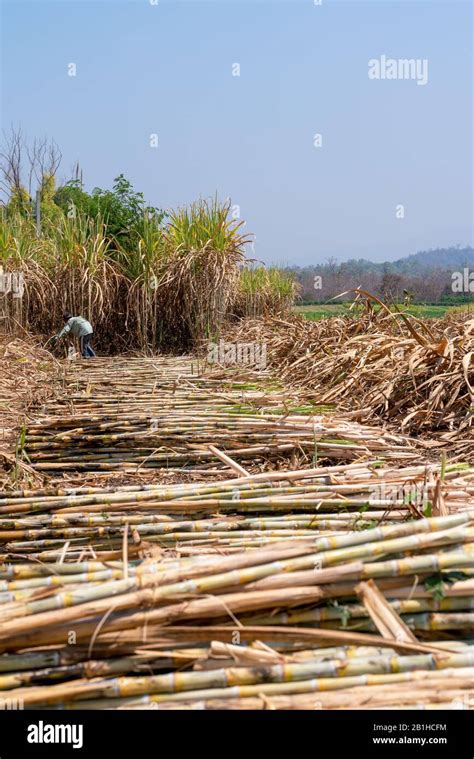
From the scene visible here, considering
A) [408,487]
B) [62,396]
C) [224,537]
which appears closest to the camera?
[224,537]

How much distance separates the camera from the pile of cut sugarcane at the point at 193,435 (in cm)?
345

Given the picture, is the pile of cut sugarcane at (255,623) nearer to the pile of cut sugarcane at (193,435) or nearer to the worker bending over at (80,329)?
the pile of cut sugarcane at (193,435)

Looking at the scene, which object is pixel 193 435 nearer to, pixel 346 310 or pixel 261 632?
pixel 261 632

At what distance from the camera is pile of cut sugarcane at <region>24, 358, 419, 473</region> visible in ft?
11.3

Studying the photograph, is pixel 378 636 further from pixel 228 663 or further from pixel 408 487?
pixel 408 487

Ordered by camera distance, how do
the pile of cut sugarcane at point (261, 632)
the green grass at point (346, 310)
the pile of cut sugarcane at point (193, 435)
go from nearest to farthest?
the pile of cut sugarcane at point (261, 632)
the pile of cut sugarcane at point (193, 435)
the green grass at point (346, 310)

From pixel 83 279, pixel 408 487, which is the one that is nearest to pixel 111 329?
pixel 83 279

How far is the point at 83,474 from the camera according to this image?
3385 millimetres

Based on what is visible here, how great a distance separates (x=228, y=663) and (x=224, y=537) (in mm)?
732

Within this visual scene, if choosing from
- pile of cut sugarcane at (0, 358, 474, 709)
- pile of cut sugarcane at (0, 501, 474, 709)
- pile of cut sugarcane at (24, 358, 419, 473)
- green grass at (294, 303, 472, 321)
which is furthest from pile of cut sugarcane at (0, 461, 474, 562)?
green grass at (294, 303, 472, 321)

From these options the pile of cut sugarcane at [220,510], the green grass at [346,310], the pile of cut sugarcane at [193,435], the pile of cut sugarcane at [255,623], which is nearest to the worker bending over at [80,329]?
the green grass at [346,310]

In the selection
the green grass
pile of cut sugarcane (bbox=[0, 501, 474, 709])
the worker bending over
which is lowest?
pile of cut sugarcane (bbox=[0, 501, 474, 709])

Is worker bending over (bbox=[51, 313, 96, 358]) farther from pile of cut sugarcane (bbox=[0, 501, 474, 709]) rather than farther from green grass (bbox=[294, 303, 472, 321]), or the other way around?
pile of cut sugarcane (bbox=[0, 501, 474, 709])
